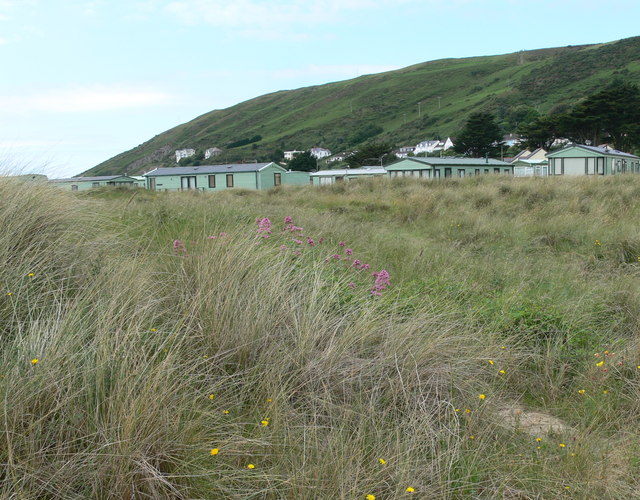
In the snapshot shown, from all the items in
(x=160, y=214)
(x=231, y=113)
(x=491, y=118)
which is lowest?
(x=160, y=214)

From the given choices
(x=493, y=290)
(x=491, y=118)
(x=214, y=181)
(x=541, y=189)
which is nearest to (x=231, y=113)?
(x=491, y=118)

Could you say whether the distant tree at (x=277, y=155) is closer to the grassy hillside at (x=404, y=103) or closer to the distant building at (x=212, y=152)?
the grassy hillside at (x=404, y=103)

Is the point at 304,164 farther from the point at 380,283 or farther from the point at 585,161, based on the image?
the point at 380,283

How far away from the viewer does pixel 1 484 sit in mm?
1925

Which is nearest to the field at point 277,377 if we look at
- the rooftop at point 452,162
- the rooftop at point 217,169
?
the rooftop at point 452,162

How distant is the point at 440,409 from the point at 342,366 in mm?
544

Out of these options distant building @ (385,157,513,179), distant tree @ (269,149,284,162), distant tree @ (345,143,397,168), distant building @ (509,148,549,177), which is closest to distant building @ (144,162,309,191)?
distant building @ (385,157,513,179)

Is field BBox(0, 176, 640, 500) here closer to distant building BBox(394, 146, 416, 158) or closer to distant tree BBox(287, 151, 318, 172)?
distant tree BBox(287, 151, 318, 172)

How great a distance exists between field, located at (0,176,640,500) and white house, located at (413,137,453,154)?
3791 inches

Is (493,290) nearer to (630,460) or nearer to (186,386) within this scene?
(630,460)

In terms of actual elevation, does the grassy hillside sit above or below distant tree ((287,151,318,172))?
above

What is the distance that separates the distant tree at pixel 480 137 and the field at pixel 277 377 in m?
68.2

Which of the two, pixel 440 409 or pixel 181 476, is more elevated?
pixel 181 476

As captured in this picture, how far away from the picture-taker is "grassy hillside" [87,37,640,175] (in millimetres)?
95625
